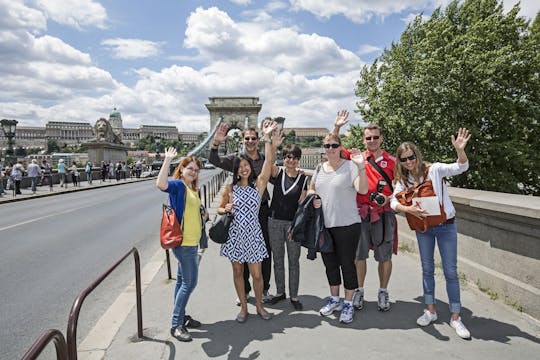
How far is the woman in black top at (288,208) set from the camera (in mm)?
4008

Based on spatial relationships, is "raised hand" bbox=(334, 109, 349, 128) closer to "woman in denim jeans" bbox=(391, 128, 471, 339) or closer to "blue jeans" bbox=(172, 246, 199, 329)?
"woman in denim jeans" bbox=(391, 128, 471, 339)

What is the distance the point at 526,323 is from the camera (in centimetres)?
343

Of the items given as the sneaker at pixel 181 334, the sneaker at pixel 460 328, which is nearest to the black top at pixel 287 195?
the sneaker at pixel 181 334

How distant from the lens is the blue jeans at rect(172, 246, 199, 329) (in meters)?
3.41

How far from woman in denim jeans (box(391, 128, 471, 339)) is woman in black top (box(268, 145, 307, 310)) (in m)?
0.96

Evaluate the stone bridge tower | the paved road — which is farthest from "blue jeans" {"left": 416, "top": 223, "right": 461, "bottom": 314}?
the stone bridge tower

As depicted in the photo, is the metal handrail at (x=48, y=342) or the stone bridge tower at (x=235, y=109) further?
the stone bridge tower at (x=235, y=109)

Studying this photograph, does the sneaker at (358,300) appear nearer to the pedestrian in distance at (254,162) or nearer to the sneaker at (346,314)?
the sneaker at (346,314)

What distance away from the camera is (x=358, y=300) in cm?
396

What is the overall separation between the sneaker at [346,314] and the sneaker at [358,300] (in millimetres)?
244

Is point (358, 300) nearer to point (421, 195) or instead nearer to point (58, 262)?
point (421, 195)

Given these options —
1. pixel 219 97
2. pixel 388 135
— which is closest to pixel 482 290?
pixel 388 135

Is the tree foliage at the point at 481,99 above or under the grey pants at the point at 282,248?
above

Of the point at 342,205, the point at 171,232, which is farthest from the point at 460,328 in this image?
the point at 171,232
